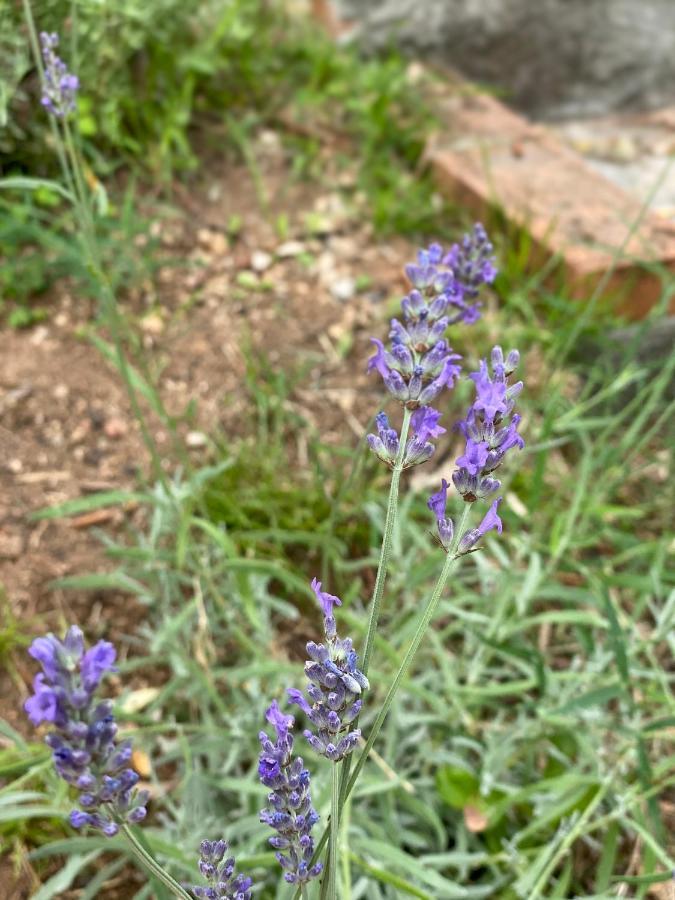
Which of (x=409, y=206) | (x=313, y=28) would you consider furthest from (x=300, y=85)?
(x=409, y=206)

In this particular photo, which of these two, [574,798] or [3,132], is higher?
[3,132]

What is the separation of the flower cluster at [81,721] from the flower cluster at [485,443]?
0.41m

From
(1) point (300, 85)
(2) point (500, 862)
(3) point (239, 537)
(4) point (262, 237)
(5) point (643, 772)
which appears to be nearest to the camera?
(5) point (643, 772)

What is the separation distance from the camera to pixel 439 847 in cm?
198

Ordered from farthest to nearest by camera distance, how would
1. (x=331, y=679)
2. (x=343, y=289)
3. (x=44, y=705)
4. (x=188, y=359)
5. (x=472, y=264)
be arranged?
1. (x=343, y=289)
2. (x=188, y=359)
3. (x=472, y=264)
4. (x=331, y=679)
5. (x=44, y=705)

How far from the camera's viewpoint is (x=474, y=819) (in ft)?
6.25

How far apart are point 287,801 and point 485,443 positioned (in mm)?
461

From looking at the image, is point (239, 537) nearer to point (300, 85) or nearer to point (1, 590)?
point (1, 590)

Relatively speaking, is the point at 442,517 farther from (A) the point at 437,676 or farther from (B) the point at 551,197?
(B) the point at 551,197

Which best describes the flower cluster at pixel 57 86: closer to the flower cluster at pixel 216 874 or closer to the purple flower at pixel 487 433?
→ the purple flower at pixel 487 433

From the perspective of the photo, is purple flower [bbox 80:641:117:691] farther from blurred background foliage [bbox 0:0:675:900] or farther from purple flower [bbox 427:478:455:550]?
blurred background foliage [bbox 0:0:675:900]

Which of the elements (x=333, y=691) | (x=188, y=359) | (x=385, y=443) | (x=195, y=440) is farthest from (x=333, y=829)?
(x=188, y=359)

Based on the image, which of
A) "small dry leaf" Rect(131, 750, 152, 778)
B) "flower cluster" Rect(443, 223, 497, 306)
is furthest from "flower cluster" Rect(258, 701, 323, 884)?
"small dry leaf" Rect(131, 750, 152, 778)

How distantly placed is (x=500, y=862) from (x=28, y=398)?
1.79 meters
